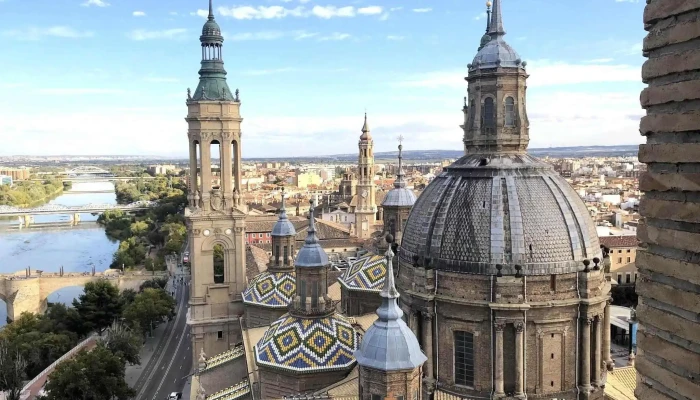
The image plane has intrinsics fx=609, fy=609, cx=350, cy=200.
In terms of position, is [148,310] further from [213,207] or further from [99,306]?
[213,207]

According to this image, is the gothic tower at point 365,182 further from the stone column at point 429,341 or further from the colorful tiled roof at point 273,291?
the stone column at point 429,341

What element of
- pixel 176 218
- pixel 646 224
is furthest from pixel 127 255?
pixel 646 224

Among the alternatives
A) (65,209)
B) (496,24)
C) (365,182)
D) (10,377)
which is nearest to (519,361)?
(496,24)

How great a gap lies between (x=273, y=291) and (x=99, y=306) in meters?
22.1

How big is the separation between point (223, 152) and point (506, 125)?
14.7m

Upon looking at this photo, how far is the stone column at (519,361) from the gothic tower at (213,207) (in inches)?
652

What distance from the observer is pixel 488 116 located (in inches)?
711

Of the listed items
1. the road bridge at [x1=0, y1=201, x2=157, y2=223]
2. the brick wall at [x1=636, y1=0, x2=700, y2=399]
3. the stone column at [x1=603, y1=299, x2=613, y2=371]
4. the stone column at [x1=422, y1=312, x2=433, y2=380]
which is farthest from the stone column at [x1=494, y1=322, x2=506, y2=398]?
the road bridge at [x1=0, y1=201, x2=157, y2=223]

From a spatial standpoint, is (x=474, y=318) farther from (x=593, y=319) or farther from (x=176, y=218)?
(x=176, y=218)

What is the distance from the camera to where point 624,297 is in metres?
48.0

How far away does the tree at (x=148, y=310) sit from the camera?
40750 millimetres

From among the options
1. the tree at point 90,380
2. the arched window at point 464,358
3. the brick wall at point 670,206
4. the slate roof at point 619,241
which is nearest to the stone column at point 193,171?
the tree at point 90,380

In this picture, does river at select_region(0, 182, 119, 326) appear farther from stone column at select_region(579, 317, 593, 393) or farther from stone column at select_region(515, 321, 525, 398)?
stone column at select_region(579, 317, 593, 393)

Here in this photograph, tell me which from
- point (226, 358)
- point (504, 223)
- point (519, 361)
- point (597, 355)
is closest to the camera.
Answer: point (519, 361)
